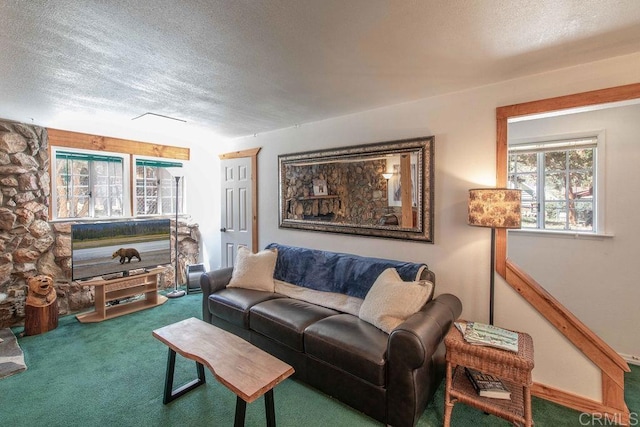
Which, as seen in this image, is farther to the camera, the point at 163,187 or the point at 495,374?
the point at 163,187

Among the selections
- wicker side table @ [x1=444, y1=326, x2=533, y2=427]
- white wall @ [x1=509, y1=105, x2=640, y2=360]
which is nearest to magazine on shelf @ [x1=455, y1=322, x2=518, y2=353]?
wicker side table @ [x1=444, y1=326, x2=533, y2=427]

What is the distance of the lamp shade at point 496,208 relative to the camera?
6.58 feet

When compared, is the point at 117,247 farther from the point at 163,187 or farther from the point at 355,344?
the point at 355,344

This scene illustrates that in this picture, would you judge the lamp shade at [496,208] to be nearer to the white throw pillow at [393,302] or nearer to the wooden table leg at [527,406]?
the white throw pillow at [393,302]

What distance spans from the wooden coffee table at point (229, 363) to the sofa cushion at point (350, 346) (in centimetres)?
43

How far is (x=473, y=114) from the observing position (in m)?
2.42

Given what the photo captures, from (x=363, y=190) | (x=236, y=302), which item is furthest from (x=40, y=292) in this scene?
(x=363, y=190)

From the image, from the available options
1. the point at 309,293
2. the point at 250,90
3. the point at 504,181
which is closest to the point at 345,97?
the point at 250,90

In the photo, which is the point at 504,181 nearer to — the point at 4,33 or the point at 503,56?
the point at 503,56

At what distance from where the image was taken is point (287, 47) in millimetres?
1741

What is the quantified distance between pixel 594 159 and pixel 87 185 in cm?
587

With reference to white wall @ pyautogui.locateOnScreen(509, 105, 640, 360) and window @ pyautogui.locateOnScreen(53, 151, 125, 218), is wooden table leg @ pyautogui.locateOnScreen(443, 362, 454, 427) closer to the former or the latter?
white wall @ pyautogui.locateOnScreen(509, 105, 640, 360)

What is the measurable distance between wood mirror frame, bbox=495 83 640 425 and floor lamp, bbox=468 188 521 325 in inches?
12.3

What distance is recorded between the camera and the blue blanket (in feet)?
8.71
